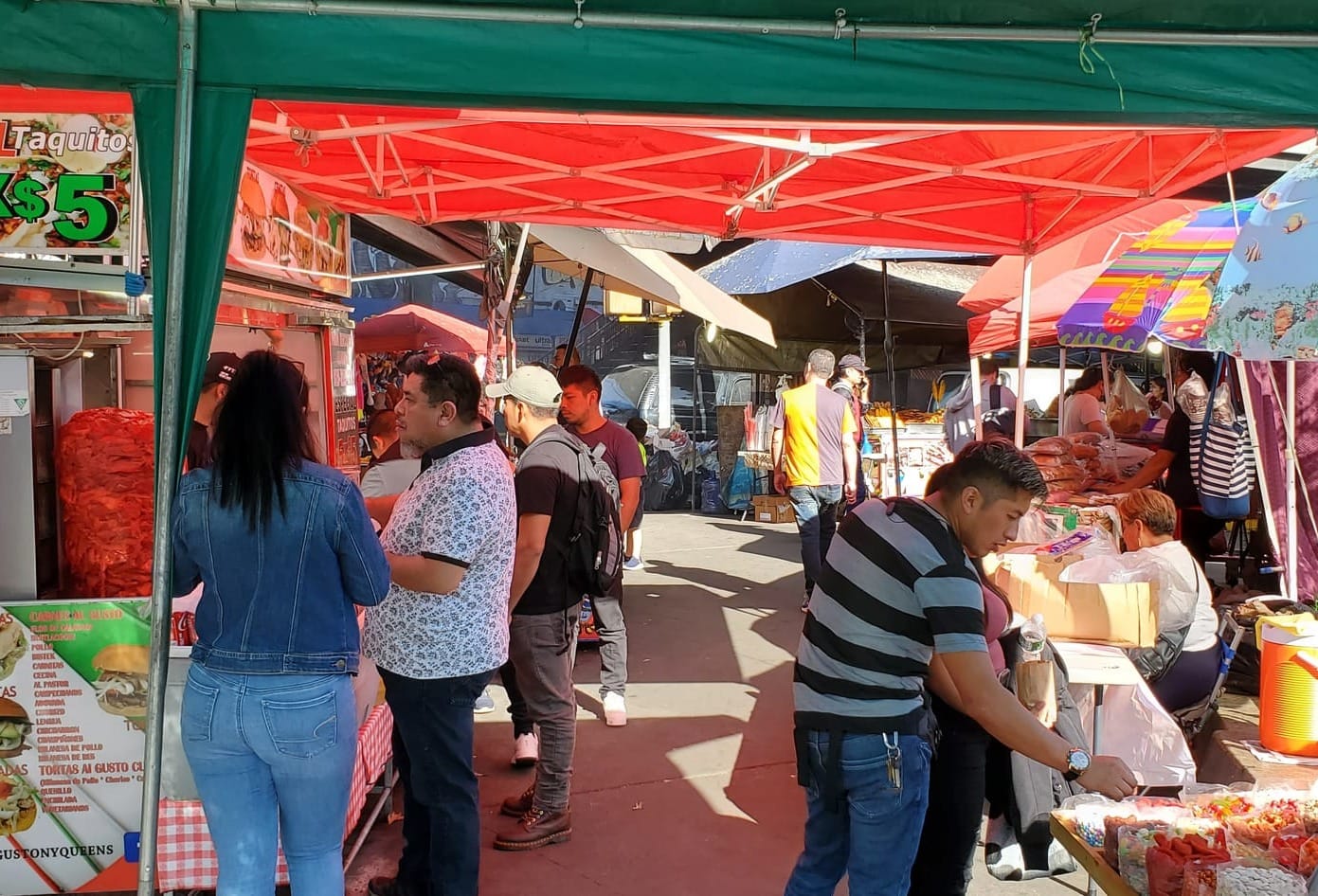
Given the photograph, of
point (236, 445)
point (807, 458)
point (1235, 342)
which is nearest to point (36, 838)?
point (236, 445)

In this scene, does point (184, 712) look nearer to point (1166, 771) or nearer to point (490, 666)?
point (490, 666)

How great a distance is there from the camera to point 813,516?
8.23 m

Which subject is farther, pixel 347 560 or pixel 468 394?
pixel 468 394

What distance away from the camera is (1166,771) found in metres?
4.17

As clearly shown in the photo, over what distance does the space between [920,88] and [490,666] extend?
211cm

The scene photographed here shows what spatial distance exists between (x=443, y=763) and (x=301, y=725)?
2.50 ft

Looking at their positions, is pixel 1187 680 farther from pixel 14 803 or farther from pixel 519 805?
pixel 14 803

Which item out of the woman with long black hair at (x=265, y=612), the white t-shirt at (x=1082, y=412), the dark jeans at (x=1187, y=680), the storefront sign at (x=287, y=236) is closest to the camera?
the woman with long black hair at (x=265, y=612)

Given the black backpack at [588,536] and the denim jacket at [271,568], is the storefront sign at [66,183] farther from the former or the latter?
the black backpack at [588,536]

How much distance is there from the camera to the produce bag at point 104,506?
3320 mm

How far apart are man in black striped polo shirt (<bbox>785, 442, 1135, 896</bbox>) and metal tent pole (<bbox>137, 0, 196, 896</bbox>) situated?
5.28 ft

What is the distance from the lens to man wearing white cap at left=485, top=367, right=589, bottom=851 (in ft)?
13.2

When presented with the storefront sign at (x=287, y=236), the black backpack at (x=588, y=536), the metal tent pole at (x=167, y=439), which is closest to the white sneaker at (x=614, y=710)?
the black backpack at (x=588, y=536)

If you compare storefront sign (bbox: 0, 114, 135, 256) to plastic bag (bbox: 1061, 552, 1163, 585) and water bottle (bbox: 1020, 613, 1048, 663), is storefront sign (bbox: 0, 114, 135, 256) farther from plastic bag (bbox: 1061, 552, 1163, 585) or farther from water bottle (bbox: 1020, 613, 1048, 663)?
plastic bag (bbox: 1061, 552, 1163, 585)
